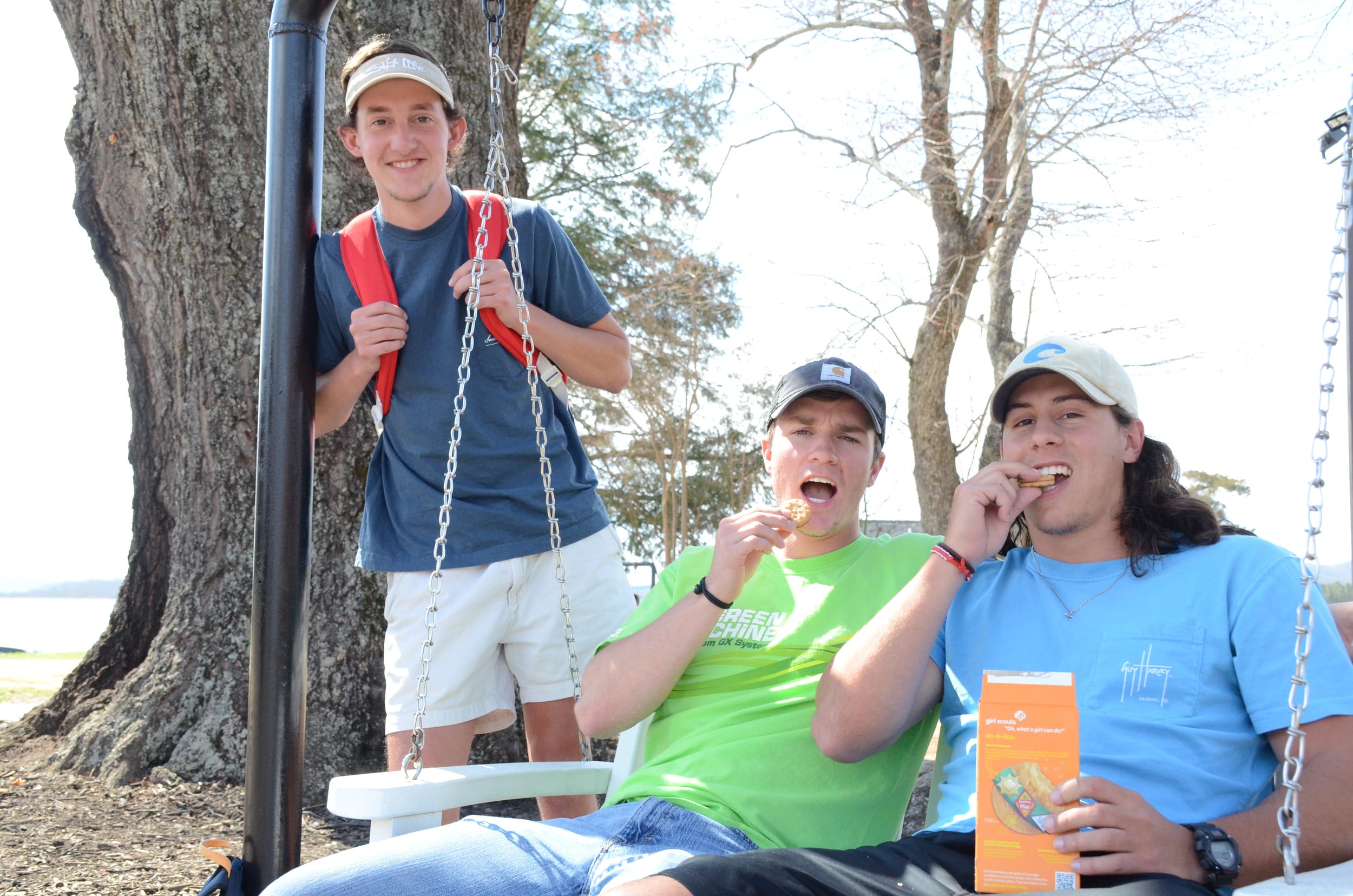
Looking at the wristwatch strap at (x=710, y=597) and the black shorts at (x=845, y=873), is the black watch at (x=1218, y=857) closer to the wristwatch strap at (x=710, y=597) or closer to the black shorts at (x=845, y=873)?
the black shorts at (x=845, y=873)

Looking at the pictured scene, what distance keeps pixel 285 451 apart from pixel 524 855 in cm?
118

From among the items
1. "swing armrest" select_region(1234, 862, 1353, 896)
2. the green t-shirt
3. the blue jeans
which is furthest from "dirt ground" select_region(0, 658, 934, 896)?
"swing armrest" select_region(1234, 862, 1353, 896)

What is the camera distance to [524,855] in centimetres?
204

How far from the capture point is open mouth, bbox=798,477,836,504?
8.01ft

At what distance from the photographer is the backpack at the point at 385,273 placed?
108 inches

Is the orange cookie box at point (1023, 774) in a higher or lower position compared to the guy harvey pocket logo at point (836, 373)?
lower

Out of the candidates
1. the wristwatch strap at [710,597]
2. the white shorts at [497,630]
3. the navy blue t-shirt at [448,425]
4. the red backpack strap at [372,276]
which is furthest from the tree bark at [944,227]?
the wristwatch strap at [710,597]

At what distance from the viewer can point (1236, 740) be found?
6.24 feet

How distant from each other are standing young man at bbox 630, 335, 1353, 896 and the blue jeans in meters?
0.25

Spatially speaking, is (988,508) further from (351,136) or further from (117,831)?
(117,831)

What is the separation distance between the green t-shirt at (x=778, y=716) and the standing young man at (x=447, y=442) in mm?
482

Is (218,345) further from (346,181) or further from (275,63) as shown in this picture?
(275,63)

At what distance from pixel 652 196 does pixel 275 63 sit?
12389 mm

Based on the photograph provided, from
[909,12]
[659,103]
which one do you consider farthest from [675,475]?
[909,12]
